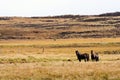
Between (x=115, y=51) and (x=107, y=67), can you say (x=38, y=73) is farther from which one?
(x=115, y=51)

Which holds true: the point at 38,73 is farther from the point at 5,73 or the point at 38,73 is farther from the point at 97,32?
the point at 97,32

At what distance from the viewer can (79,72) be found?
2956cm

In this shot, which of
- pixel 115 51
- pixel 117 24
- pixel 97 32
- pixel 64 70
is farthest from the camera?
pixel 117 24

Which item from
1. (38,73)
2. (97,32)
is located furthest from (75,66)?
(97,32)

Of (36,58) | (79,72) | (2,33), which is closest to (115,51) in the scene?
(36,58)

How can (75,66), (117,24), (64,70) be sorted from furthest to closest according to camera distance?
1. (117,24)
2. (75,66)
3. (64,70)

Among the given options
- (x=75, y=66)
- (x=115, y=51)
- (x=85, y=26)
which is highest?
(x=75, y=66)

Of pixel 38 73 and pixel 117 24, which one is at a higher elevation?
pixel 38 73

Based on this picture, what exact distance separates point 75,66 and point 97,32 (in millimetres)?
83427

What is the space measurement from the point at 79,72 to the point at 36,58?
14398mm

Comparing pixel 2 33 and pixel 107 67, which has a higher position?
pixel 107 67

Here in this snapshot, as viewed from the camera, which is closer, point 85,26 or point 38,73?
point 38,73

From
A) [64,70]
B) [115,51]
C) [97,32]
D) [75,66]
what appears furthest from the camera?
[97,32]

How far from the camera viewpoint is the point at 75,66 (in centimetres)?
3325
